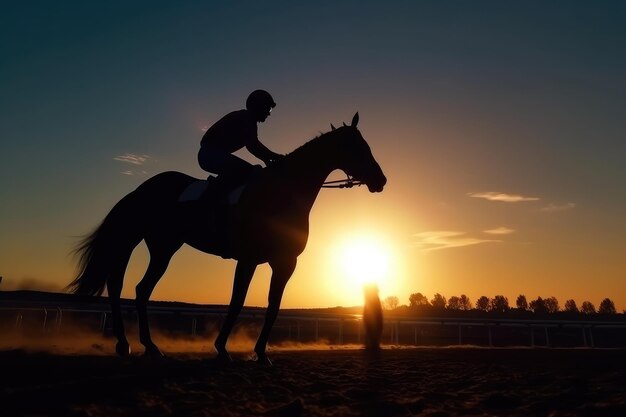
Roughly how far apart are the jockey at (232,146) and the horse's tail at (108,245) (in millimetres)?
1717

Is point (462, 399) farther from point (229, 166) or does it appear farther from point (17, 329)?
point (17, 329)

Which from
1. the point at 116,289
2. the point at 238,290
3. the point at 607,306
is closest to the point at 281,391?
the point at 238,290

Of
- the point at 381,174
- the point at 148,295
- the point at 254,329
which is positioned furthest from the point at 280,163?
the point at 254,329

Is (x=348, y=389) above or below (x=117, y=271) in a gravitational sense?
below

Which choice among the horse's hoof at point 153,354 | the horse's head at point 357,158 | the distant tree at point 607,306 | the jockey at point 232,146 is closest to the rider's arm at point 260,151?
the jockey at point 232,146

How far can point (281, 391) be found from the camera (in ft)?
15.2

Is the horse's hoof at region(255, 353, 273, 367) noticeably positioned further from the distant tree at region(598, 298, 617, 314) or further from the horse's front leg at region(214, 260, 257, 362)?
the distant tree at region(598, 298, 617, 314)

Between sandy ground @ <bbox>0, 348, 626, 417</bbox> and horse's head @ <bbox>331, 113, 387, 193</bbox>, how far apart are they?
9.76ft

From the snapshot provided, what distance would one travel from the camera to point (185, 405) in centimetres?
377

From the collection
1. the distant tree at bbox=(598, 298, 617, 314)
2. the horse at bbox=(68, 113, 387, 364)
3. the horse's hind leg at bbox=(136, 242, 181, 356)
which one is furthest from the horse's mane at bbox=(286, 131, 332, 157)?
the distant tree at bbox=(598, 298, 617, 314)

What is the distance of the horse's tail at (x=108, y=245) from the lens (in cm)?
784

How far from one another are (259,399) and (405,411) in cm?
133

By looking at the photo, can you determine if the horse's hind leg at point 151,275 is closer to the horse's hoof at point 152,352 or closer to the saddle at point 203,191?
the horse's hoof at point 152,352

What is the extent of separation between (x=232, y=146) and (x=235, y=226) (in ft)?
4.36
